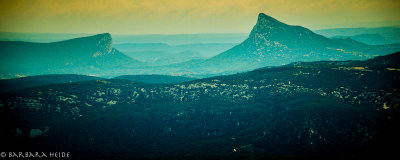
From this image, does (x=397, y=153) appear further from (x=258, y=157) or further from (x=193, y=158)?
(x=193, y=158)

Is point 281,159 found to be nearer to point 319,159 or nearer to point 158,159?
point 319,159

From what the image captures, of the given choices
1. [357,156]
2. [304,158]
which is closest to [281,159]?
[304,158]

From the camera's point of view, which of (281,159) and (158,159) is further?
(158,159)

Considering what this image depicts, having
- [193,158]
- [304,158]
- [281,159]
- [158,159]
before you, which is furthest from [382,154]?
[158,159]

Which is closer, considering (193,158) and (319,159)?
(319,159)

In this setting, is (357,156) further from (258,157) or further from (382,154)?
(258,157)

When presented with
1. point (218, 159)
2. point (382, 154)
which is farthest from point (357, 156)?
point (218, 159)

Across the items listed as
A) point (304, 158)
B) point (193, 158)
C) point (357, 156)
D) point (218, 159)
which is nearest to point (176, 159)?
point (193, 158)
